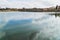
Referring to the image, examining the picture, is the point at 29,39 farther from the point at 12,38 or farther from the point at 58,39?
the point at 58,39

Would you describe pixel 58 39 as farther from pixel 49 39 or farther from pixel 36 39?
pixel 36 39

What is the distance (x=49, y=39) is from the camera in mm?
19266

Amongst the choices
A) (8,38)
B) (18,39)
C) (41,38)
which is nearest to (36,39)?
(41,38)

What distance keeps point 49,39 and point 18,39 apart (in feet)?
14.6

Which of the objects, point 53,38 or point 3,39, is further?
point 53,38

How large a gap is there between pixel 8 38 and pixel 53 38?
22.0ft

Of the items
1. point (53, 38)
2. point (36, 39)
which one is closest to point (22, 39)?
point (36, 39)

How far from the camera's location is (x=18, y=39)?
19.1 meters

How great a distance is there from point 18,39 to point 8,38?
5.20 ft

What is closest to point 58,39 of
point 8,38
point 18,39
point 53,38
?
point 53,38

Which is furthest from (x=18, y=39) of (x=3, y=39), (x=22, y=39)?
(x=3, y=39)

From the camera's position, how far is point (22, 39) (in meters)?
18.9

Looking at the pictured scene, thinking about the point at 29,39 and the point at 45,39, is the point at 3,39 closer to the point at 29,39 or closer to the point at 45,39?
the point at 29,39

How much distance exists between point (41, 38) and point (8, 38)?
4823 millimetres
